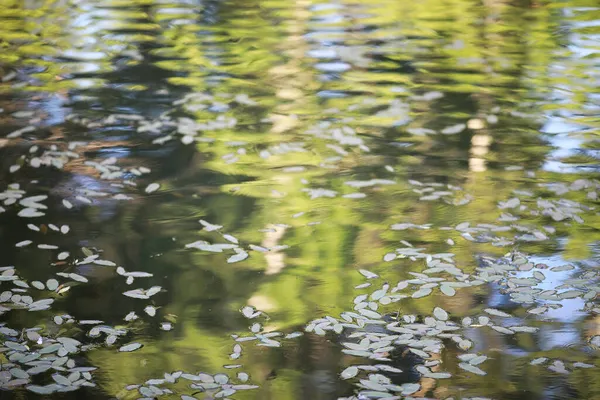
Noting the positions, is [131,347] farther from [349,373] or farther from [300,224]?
[300,224]

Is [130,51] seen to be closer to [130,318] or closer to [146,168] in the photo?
[146,168]

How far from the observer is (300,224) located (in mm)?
3686

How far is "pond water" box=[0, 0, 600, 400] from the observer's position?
2.59 metres

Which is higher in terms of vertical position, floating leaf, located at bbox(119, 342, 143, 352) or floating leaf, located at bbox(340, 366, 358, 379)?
floating leaf, located at bbox(119, 342, 143, 352)

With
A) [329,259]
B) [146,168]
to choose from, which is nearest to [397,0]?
[146,168]

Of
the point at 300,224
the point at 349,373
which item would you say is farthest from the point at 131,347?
the point at 300,224

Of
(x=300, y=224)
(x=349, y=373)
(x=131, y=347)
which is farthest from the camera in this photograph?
(x=300, y=224)

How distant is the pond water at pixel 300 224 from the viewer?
8.48 ft

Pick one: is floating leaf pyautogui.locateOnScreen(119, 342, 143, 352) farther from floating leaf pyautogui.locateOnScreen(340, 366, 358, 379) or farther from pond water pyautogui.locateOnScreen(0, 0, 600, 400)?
floating leaf pyautogui.locateOnScreen(340, 366, 358, 379)

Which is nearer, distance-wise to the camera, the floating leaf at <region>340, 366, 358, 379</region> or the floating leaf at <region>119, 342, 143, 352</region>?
the floating leaf at <region>340, 366, 358, 379</region>

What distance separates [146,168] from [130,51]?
10.6 ft

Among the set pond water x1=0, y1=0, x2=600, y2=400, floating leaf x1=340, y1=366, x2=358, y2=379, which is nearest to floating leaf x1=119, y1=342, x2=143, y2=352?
pond water x1=0, y1=0, x2=600, y2=400

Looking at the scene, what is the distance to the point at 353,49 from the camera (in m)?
7.34

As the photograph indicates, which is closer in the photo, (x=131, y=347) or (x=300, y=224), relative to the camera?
(x=131, y=347)
